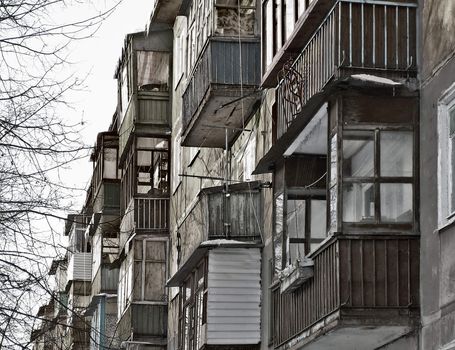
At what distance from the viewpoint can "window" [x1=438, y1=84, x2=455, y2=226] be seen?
56.3 feet

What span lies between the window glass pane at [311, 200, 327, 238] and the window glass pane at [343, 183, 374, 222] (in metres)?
3.60

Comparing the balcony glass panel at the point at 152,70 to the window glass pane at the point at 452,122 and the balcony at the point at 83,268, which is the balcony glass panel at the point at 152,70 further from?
the window glass pane at the point at 452,122

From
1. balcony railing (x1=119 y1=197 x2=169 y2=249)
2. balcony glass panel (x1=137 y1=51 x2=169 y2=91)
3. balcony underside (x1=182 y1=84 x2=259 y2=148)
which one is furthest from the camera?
balcony glass panel (x1=137 y1=51 x2=169 y2=91)

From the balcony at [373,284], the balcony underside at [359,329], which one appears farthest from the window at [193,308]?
the balcony at [373,284]

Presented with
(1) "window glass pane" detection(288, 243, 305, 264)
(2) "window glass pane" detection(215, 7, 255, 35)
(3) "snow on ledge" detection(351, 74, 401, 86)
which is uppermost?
(2) "window glass pane" detection(215, 7, 255, 35)

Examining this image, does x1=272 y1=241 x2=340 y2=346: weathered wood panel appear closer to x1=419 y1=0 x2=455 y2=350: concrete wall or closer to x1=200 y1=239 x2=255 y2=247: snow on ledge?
x1=419 y1=0 x2=455 y2=350: concrete wall

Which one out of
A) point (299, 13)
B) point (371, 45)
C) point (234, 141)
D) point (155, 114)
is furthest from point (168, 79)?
point (371, 45)

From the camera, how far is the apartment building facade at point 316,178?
58.5ft

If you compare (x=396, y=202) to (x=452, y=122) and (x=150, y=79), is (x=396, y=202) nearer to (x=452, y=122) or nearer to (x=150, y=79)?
(x=452, y=122)

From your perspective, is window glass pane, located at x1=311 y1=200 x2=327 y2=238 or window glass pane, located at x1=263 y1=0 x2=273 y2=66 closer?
window glass pane, located at x1=311 y1=200 x2=327 y2=238

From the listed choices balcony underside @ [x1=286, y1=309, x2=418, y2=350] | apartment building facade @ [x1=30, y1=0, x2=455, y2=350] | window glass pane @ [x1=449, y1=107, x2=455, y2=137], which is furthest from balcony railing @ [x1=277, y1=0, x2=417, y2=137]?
balcony underside @ [x1=286, y1=309, x2=418, y2=350]

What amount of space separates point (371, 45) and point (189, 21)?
46.0 ft

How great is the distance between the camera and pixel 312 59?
63.9 feet

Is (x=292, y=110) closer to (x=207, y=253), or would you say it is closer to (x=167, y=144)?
(x=207, y=253)
